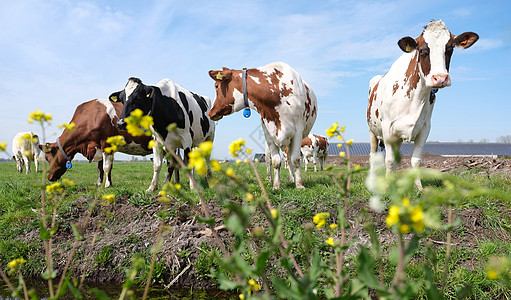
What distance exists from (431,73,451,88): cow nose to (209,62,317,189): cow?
2.11 meters

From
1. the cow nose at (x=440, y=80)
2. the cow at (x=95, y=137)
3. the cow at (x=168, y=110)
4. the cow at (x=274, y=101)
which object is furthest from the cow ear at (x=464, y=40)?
the cow at (x=95, y=137)

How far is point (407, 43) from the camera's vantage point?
4793 mm

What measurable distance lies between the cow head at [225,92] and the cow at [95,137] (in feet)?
6.49

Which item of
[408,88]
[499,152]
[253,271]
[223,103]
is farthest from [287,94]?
[499,152]

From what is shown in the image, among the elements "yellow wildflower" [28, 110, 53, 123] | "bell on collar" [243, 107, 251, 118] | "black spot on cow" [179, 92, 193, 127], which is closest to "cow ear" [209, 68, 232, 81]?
"bell on collar" [243, 107, 251, 118]

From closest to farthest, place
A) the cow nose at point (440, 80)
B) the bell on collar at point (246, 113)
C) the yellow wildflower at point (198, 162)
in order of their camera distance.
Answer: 1. the yellow wildflower at point (198, 162)
2. the cow nose at point (440, 80)
3. the bell on collar at point (246, 113)

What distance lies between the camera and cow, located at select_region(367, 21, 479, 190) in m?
4.53

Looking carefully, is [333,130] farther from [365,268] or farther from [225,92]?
[225,92]

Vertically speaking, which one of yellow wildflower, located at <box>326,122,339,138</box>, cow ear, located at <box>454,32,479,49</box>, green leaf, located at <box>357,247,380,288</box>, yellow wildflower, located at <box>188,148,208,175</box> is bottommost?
green leaf, located at <box>357,247,380,288</box>

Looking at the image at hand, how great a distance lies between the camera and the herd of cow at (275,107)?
4707 millimetres

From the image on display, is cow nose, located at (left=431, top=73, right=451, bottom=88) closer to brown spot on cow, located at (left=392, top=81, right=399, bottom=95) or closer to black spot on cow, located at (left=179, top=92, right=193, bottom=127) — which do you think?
brown spot on cow, located at (left=392, top=81, right=399, bottom=95)

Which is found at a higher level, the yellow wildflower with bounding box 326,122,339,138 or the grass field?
the yellow wildflower with bounding box 326,122,339,138

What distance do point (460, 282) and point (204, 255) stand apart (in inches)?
93.1

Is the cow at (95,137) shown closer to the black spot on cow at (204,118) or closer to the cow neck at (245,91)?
→ the black spot on cow at (204,118)
